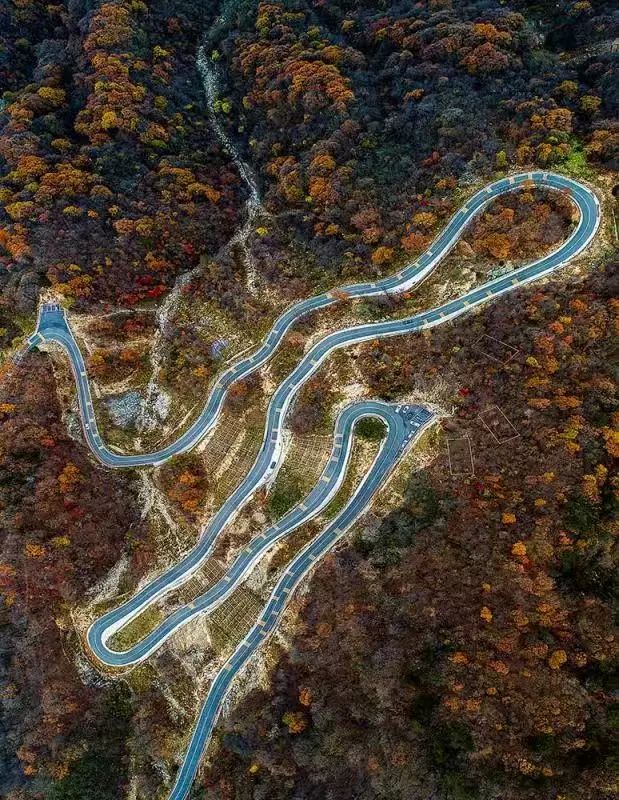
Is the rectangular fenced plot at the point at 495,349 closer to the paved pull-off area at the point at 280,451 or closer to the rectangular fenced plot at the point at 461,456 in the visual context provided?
the paved pull-off area at the point at 280,451

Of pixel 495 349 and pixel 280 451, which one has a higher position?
pixel 495 349

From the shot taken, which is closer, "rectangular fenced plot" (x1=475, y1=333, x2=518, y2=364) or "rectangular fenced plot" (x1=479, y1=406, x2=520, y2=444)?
"rectangular fenced plot" (x1=479, y1=406, x2=520, y2=444)

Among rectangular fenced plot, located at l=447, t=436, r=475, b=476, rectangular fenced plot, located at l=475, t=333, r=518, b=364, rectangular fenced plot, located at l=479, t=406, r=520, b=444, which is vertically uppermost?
rectangular fenced plot, located at l=475, t=333, r=518, b=364

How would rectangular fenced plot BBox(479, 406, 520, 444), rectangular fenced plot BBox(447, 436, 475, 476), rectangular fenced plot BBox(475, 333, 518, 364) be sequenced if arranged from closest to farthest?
rectangular fenced plot BBox(479, 406, 520, 444)
rectangular fenced plot BBox(447, 436, 475, 476)
rectangular fenced plot BBox(475, 333, 518, 364)

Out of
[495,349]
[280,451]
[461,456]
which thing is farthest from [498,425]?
[280,451]

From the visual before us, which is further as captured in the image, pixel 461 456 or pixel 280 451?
pixel 280 451

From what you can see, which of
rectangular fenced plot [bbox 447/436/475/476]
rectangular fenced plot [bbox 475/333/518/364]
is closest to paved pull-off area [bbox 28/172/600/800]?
rectangular fenced plot [bbox 447/436/475/476]

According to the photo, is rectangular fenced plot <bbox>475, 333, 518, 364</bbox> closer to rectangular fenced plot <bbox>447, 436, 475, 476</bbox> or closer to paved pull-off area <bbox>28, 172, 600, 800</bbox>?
paved pull-off area <bbox>28, 172, 600, 800</bbox>

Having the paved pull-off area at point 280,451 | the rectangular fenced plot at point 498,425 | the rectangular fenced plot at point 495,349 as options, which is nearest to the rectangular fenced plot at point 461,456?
the rectangular fenced plot at point 498,425

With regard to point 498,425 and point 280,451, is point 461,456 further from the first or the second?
point 280,451

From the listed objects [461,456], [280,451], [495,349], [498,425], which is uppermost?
[495,349]
